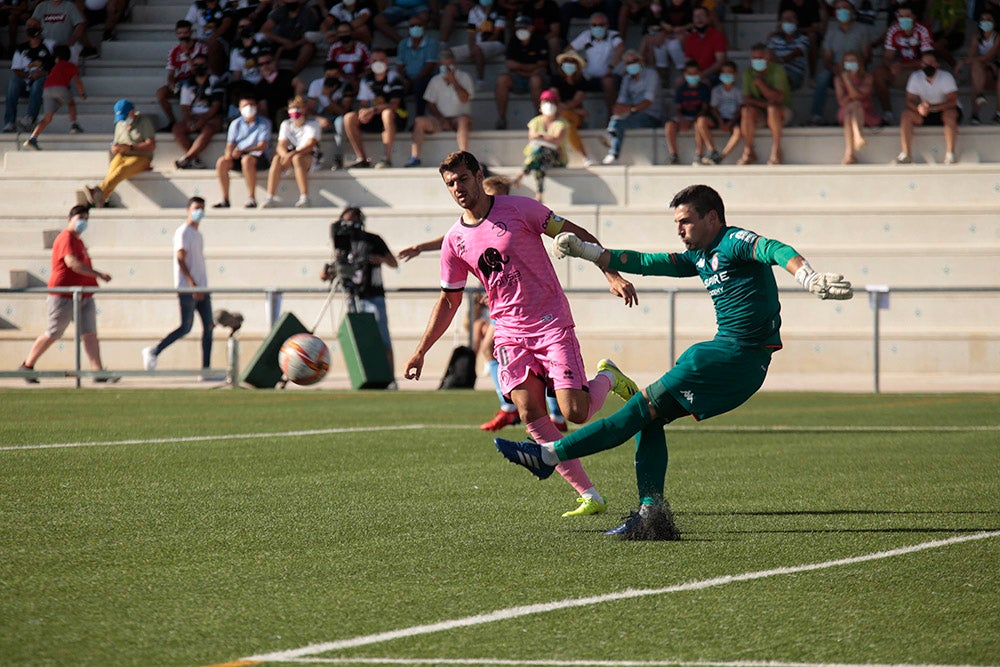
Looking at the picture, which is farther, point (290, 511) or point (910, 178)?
point (910, 178)

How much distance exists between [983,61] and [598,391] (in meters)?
Result: 18.0

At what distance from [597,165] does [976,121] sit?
624cm

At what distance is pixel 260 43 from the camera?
26.4m

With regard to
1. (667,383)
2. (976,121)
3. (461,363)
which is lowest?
(461,363)

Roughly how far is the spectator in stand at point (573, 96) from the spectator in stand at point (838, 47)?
12.6 feet

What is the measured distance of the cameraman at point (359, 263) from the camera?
19250 mm

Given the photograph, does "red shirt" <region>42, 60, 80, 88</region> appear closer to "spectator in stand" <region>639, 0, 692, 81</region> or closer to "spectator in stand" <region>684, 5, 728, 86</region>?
"spectator in stand" <region>639, 0, 692, 81</region>

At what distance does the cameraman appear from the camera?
19250mm

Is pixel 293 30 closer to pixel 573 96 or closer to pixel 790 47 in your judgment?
pixel 573 96

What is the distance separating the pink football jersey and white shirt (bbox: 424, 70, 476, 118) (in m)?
17.2

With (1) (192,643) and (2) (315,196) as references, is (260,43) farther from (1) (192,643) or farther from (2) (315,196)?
(1) (192,643)

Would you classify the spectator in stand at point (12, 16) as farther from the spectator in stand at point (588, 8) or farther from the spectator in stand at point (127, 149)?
the spectator in stand at point (588, 8)

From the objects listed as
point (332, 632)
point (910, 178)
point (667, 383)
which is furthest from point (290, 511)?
point (910, 178)

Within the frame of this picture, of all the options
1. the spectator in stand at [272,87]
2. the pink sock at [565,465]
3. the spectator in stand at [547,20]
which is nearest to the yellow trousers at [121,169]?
the spectator in stand at [272,87]
